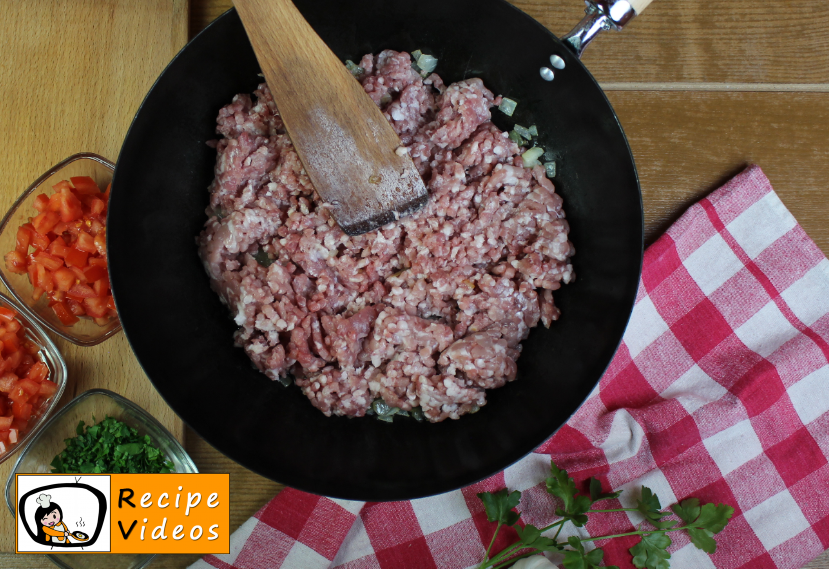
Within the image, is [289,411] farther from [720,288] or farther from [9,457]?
[720,288]

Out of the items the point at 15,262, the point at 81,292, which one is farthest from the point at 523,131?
the point at 15,262

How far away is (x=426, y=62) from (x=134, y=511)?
1.88 metres

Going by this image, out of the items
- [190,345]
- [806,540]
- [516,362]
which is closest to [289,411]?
[190,345]

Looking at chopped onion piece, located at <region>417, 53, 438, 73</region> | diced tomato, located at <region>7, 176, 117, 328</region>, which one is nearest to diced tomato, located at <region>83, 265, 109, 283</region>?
diced tomato, located at <region>7, 176, 117, 328</region>

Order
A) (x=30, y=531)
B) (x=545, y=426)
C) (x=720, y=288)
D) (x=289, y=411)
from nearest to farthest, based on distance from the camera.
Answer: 1. (x=545, y=426)
2. (x=289, y=411)
3. (x=30, y=531)
4. (x=720, y=288)

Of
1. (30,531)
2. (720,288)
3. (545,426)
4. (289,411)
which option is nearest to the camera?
(545,426)

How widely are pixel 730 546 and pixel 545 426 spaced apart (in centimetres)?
100

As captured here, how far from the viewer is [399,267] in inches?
72.5

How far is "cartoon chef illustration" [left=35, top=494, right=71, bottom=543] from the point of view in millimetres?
2049

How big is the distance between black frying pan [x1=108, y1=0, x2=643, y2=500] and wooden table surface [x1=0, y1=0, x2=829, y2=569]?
1.65ft

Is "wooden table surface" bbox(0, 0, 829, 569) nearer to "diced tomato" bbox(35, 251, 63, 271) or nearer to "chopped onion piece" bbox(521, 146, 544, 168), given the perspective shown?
"chopped onion piece" bbox(521, 146, 544, 168)

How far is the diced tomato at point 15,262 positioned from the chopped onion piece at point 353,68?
131 centimetres

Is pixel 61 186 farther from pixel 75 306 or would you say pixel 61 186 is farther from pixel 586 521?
pixel 586 521

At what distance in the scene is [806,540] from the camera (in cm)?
214
